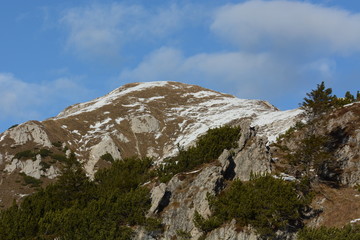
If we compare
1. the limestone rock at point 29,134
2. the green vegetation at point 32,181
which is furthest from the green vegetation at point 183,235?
the limestone rock at point 29,134

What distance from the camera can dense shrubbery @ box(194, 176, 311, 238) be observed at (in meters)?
54.5

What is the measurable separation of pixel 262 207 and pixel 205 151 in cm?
2404

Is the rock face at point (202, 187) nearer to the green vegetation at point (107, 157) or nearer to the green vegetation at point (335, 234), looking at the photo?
the green vegetation at point (335, 234)

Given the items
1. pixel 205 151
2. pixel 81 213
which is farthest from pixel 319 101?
pixel 81 213

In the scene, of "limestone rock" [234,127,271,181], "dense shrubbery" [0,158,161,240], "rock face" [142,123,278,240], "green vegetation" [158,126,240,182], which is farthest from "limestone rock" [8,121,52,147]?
"limestone rock" [234,127,271,181]

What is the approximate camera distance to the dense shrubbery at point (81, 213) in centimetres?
5969

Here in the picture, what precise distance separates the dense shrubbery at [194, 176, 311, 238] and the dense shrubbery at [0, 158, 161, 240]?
1004 cm

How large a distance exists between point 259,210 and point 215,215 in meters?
7.90

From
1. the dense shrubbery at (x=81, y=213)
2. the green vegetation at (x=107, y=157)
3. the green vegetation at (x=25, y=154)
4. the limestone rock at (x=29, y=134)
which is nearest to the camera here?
the dense shrubbery at (x=81, y=213)

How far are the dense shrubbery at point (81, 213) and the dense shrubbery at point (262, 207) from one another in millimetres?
10042

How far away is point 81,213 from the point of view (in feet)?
204

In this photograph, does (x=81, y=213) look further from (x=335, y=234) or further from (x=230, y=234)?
(x=335, y=234)

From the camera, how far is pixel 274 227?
5475cm

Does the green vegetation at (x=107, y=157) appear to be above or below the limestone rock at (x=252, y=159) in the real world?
above
